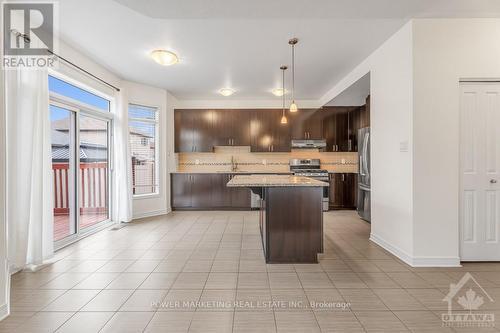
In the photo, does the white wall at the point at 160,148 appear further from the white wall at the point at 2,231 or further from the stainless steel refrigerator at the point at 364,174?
the stainless steel refrigerator at the point at 364,174

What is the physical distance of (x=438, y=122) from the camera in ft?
9.33

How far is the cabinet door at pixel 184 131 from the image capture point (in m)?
6.42

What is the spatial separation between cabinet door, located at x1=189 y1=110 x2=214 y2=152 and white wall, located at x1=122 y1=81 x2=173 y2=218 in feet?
2.19

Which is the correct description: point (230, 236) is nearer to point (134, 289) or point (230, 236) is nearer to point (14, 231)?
point (134, 289)

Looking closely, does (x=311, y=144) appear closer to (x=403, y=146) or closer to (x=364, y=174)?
(x=364, y=174)

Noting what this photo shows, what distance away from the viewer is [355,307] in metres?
2.06

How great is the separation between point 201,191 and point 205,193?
112 mm

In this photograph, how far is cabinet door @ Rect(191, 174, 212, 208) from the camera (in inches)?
242

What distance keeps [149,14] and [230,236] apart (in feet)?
10.6

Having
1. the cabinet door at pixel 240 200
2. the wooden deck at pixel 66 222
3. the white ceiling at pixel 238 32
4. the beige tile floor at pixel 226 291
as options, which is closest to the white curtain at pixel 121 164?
the wooden deck at pixel 66 222

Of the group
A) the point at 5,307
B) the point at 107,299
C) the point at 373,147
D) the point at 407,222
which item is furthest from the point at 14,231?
the point at 373,147

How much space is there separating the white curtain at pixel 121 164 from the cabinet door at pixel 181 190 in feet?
4.25

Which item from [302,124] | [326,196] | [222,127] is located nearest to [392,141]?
[326,196]

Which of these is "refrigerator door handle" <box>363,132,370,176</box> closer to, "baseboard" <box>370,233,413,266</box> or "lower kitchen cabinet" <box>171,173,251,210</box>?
"baseboard" <box>370,233,413,266</box>
